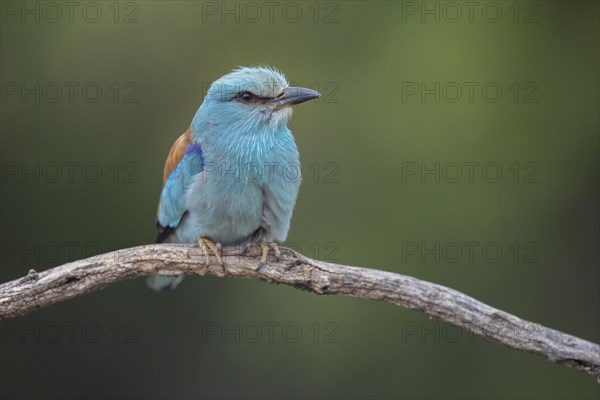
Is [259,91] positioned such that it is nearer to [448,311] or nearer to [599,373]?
[448,311]

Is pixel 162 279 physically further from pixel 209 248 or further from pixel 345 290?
pixel 345 290

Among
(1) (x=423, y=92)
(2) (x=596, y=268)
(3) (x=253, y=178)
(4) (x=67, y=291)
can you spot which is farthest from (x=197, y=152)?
(2) (x=596, y=268)

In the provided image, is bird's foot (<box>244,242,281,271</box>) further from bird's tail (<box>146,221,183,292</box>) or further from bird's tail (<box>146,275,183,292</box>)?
bird's tail (<box>146,275,183,292</box>)

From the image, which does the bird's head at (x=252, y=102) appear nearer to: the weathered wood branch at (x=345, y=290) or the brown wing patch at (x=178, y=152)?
the brown wing patch at (x=178, y=152)

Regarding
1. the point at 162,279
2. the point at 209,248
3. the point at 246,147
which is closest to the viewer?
the point at 209,248

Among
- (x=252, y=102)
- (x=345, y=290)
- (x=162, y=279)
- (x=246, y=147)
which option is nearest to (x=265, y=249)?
(x=345, y=290)
